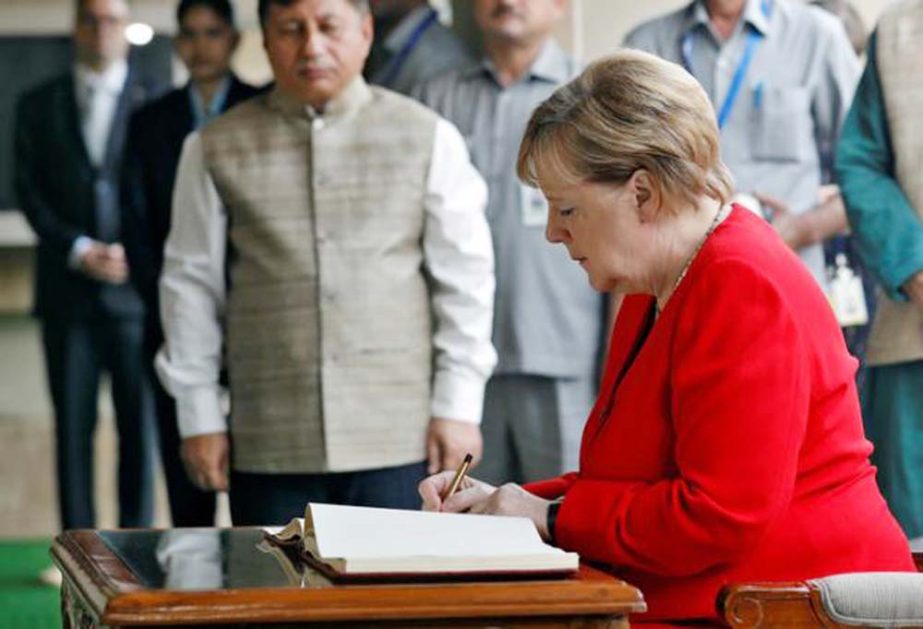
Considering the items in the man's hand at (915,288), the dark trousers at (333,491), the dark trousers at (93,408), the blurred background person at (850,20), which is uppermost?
the blurred background person at (850,20)

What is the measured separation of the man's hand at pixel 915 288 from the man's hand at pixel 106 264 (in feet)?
9.28

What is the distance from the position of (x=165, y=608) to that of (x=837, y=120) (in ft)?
8.81

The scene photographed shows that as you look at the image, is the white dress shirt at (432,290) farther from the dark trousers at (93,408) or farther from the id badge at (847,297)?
the dark trousers at (93,408)

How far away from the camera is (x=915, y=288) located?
11.6ft

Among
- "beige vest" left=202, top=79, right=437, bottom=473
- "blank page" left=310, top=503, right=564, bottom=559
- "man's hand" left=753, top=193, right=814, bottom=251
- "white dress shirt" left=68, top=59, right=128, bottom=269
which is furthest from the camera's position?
"white dress shirt" left=68, top=59, right=128, bottom=269

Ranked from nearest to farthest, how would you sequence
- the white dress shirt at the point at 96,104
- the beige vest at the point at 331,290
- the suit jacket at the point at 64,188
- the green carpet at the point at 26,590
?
1. the beige vest at the point at 331,290
2. the green carpet at the point at 26,590
3. the suit jacket at the point at 64,188
4. the white dress shirt at the point at 96,104

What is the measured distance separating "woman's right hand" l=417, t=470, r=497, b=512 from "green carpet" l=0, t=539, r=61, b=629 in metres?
2.68

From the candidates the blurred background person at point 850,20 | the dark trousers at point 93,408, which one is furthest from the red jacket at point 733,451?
the dark trousers at point 93,408

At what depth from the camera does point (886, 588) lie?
6.18ft

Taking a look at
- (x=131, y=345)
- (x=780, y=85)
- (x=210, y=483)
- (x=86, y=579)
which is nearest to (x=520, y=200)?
(x=780, y=85)

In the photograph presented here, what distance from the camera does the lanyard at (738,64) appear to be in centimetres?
397

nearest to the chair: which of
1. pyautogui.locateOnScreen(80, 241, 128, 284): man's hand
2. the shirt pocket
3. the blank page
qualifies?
the blank page

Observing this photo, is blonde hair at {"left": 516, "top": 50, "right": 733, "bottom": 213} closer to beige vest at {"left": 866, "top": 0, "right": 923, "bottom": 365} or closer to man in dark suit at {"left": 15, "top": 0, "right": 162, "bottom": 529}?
beige vest at {"left": 866, "top": 0, "right": 923, "bottom": 365}

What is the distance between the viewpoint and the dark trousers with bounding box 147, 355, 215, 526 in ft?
13.9
